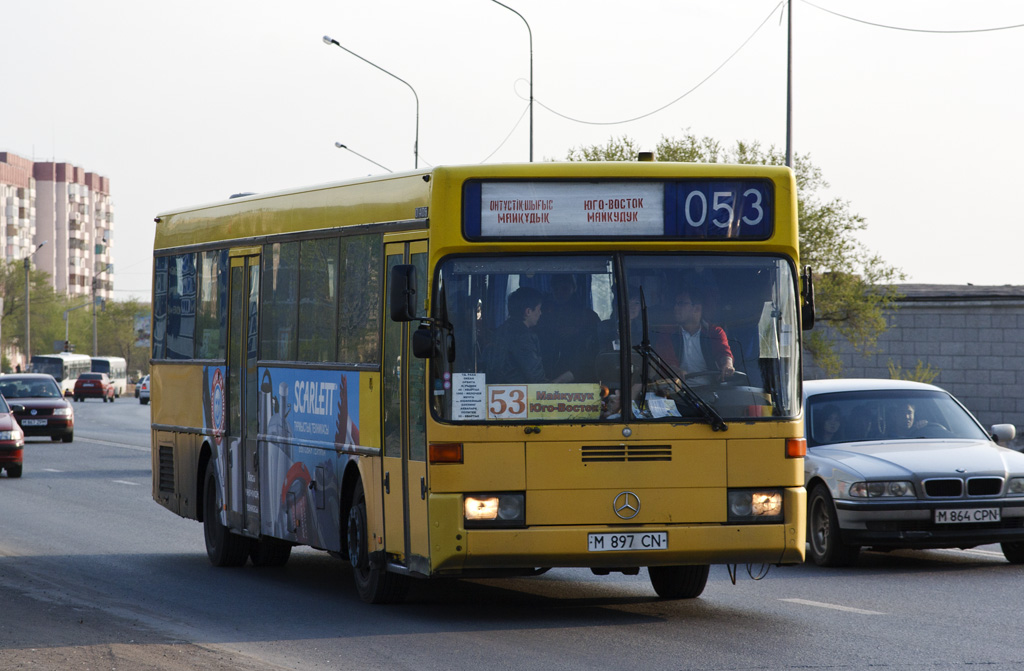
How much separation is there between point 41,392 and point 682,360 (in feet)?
111

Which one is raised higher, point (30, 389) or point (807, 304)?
point (807, 304)

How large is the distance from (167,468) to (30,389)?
87.1 feet

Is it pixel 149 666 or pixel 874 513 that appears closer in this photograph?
pixel 149 666

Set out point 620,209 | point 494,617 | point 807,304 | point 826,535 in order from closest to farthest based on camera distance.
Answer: point 620,209 → point 807,304 → point 494,617 → point 826,535

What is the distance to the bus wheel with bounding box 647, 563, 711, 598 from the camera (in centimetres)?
1153

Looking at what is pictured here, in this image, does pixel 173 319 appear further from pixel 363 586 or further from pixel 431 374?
pixel 431 374

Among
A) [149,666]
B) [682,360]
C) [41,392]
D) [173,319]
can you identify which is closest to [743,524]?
[682,360]

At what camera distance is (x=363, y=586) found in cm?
1144

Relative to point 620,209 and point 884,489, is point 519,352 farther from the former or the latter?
point 884,489

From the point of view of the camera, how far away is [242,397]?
13.7 meters

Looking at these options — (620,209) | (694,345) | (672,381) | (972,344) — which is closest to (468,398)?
(672,381)

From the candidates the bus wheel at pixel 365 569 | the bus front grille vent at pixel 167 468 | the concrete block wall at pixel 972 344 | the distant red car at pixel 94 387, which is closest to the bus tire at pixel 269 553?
the bus front grille vent at pixel 167 468

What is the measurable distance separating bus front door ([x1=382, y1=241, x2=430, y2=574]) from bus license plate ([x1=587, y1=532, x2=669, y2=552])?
1.00 m

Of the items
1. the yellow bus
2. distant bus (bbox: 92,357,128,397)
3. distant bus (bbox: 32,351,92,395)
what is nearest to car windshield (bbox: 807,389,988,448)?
the yellow bus
